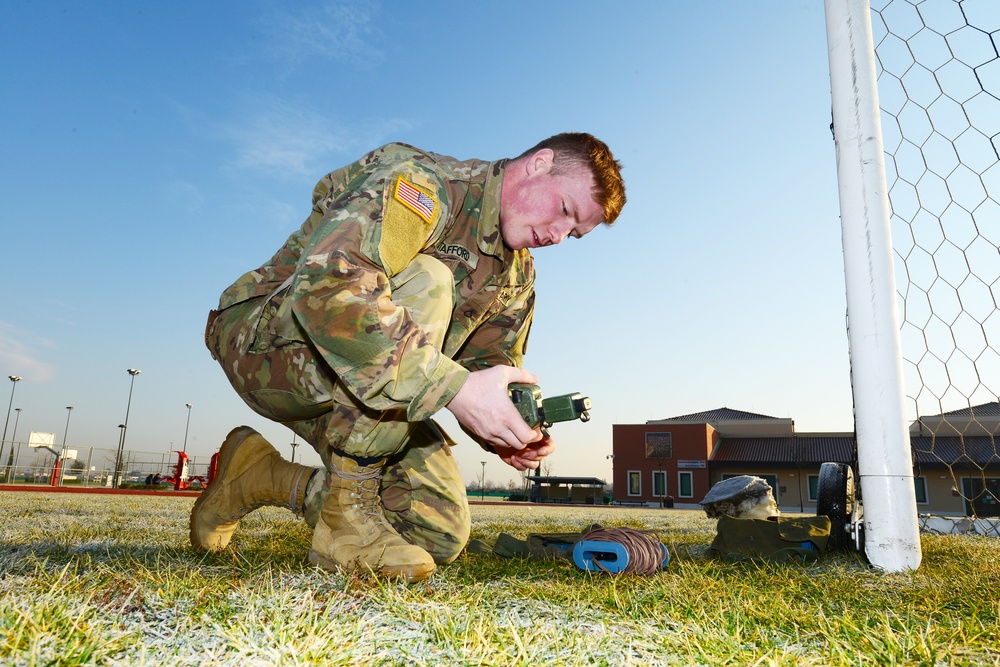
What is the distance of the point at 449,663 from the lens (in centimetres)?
102

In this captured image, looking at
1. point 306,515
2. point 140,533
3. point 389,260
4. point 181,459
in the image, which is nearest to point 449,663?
point 389,260

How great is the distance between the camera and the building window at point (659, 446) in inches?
1519

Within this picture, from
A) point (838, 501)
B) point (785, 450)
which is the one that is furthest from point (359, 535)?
point (785, 450)

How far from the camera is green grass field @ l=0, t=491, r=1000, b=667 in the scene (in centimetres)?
105

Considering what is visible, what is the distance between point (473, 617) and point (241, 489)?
4.98 feet

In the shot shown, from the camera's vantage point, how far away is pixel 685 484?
37.7 m

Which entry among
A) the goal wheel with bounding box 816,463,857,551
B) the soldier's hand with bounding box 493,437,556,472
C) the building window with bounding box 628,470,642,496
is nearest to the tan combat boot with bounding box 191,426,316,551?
the soldier's hand with bounding box 493,437,556,472

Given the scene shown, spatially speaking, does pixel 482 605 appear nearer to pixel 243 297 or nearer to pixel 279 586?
pixel 279 586

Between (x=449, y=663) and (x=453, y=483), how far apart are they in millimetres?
1587

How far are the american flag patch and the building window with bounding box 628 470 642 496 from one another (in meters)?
38.8

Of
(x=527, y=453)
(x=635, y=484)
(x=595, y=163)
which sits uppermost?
(x=595, y=163)

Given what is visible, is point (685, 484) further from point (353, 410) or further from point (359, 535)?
point (353, 410)

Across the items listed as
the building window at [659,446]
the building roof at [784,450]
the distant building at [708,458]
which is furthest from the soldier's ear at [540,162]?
the building window at [659,446]

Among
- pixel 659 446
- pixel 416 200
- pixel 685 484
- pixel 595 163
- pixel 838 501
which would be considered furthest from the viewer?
pixel 659 446
